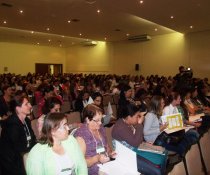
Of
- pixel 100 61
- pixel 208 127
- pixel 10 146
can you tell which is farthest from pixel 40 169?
pixel 100 61

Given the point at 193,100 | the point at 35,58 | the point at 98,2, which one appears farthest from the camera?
the point at 35,58

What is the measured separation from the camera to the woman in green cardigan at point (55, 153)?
1.88 metres

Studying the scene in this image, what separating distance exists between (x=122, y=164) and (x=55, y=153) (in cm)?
72

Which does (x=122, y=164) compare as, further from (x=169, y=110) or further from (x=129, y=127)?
(x=169, y=110)

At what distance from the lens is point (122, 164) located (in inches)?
91.0

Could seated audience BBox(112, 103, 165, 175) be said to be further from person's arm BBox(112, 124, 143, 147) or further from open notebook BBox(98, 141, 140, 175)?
open notebook BBox(98, 141, 140, 175)

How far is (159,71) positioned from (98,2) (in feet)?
29.7

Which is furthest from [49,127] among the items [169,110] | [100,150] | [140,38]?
[140,38]

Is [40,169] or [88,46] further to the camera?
[88,46]

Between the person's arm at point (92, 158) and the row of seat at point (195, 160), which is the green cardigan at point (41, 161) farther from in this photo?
the row of seat at point (195, 160)

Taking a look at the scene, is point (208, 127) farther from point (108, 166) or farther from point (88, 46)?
point (88, 46)

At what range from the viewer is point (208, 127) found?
3867 mm

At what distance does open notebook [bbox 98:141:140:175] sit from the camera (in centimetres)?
219

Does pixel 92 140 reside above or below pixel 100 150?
above
